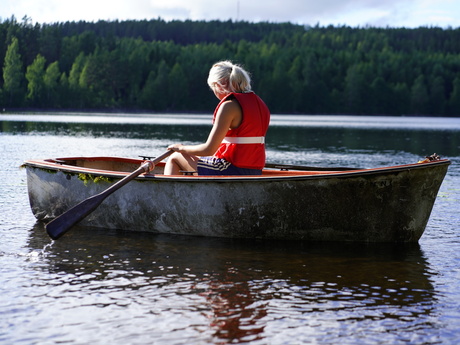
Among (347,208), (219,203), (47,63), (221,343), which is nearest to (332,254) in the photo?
(347,208)

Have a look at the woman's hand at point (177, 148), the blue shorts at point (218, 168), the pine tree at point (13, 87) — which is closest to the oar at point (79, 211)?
the woman's hand at point (177, 148)

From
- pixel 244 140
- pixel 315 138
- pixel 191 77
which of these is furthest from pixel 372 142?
pixel 191 77

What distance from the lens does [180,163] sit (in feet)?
29.1

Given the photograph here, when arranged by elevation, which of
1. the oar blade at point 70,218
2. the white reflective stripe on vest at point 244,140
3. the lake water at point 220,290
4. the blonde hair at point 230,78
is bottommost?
the lake water at point 220,290

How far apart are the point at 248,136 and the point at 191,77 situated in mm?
124736

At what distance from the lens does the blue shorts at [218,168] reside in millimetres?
8367

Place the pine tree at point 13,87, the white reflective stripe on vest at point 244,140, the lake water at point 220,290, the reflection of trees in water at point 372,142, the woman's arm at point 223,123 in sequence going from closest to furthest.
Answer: the lake water at point 220,290 < the woman's arm at point 223,123 < the white reflective stripe on vest at point 244,140 < the reflection of trees in water at point 372,142 < the pine tree at point 13,87

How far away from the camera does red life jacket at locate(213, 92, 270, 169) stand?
316 inches

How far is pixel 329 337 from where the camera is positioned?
494 centimetres

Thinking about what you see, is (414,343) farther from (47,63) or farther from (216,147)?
(47,63)

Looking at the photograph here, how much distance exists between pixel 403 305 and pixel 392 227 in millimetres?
2518

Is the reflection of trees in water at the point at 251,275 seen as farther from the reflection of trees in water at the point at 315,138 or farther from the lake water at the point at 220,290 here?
the reflection of trees in water at the point at 315,138

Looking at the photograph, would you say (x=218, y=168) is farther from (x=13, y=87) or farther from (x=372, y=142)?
(x=13, y=87)

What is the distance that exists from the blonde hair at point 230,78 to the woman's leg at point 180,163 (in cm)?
109
